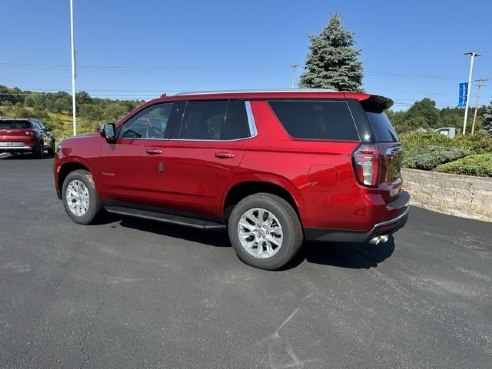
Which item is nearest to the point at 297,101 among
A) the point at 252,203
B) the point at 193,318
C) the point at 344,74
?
the point at 252,203

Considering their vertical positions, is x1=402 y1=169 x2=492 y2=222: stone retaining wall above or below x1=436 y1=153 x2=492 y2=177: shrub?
below

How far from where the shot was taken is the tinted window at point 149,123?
529 cm

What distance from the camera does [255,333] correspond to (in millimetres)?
3180

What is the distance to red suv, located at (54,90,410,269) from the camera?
13.2ft

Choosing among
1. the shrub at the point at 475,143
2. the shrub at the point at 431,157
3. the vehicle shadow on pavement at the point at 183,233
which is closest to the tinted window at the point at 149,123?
the vehicle shadow on pavement at the point at 183,233

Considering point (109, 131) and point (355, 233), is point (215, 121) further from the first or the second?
point (355, 233)

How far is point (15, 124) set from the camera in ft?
53.2

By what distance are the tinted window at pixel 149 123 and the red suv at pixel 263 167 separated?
0.05 ft

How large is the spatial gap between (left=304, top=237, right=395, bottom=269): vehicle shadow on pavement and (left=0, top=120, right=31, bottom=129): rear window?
14699 millimetres

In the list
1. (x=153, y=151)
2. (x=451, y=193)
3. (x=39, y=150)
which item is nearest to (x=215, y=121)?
(x=153, y=151)

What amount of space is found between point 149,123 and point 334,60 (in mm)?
20883

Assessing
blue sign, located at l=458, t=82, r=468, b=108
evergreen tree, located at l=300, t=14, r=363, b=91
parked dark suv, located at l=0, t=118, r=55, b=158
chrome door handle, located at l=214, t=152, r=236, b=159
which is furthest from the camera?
blue sign, located at l=458, t=82, r=468, b=108

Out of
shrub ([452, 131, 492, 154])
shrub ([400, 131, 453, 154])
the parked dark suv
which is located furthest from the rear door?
the parked dark suv

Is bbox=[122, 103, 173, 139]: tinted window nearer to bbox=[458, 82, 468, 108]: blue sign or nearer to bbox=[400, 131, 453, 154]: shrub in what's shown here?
bbox=[400, 131, 453, 154]: shrub
